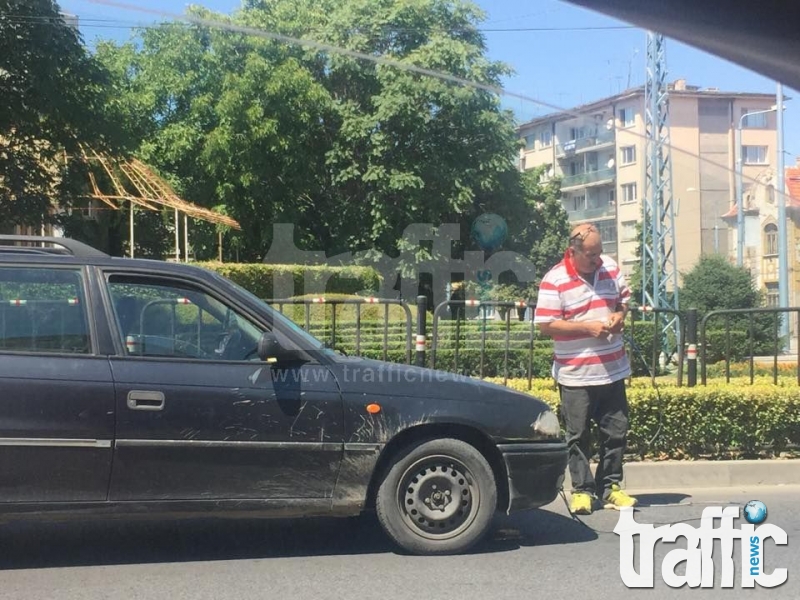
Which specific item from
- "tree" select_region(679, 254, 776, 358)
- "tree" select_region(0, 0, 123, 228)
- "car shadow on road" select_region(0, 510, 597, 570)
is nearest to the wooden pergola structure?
"tree" select_region(0, 0, 123, 228)

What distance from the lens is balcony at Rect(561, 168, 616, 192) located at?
49.1 metres

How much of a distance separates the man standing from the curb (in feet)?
2.95

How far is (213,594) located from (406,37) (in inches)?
1148

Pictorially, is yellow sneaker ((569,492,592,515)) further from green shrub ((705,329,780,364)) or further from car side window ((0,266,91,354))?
green shrub ((705,329,780,364))

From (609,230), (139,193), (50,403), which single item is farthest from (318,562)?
(609,230)

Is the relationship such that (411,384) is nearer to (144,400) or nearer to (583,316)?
(144,400)

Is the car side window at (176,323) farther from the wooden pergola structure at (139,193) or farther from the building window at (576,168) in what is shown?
the building window at (576,168)

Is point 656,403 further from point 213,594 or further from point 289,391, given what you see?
point 213,594

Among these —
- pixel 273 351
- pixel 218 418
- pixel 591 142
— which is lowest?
pixel 218 418

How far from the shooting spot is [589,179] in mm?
50688

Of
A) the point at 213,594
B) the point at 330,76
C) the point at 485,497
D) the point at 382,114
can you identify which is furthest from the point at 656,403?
the point at 330,76

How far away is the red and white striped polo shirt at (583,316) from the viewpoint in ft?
19.9

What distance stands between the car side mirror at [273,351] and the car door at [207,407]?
0.21 feet

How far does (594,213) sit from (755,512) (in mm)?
46245
